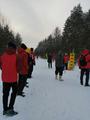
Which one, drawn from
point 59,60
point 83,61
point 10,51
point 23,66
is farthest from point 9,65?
point 59,60

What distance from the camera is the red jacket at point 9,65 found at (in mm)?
8922

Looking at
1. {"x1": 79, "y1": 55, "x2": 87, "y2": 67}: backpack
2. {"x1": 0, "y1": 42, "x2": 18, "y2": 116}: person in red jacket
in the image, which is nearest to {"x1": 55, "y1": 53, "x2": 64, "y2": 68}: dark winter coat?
{"x1": 79, "y1": 55, "x2": 87, "y2": 67}: backpack

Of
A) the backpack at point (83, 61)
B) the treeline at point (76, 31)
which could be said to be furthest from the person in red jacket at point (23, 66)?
the treeline at point (76, 31)

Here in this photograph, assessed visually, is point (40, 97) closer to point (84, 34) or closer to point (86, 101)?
point (86, 101)

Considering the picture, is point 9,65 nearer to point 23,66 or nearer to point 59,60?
point 23,66

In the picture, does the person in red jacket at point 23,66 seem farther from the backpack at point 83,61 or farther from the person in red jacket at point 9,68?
the backpack at point 83,61

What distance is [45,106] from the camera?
1057cm

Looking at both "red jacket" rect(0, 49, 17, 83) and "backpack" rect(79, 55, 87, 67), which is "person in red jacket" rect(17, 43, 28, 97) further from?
"backpack" rect(79, 55, 87, 67)

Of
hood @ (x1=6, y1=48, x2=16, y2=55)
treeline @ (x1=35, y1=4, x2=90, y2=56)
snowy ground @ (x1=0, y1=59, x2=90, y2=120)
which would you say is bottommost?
snowy ground @ (x1=0, y1=59, x2=90, y2=120)

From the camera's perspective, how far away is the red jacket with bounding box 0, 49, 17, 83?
8.92 m

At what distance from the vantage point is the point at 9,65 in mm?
8953

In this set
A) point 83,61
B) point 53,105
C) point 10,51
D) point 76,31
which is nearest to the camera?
point 10,51

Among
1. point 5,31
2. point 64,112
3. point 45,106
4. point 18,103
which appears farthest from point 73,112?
point 5,31

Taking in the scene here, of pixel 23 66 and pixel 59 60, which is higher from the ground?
pixel 59 60
